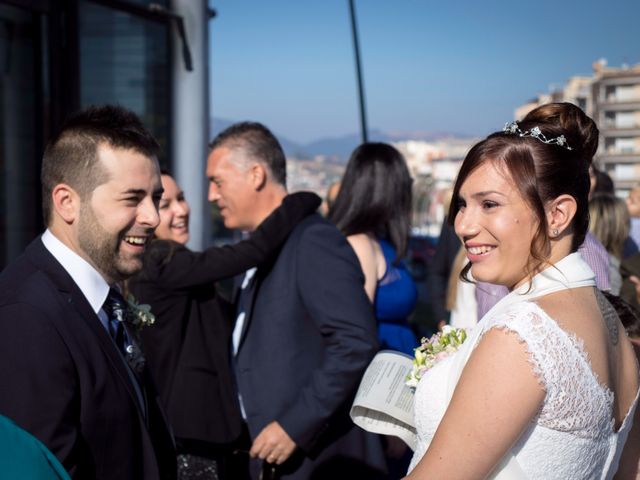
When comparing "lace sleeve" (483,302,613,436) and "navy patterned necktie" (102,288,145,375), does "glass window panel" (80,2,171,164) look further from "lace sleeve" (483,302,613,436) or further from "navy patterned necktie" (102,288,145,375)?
"lace sleeve" (483,302,613,436)

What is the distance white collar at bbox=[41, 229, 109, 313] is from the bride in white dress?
0.92 meters

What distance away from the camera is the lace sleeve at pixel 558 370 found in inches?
66.7

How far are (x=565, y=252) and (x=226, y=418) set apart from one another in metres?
1.97

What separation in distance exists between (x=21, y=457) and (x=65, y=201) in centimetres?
135

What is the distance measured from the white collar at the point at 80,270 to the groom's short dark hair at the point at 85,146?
0.30ft

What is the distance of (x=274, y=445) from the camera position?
3.17m

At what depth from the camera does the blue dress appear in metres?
4.13

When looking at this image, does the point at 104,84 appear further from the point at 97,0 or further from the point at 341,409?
the point at 341,409

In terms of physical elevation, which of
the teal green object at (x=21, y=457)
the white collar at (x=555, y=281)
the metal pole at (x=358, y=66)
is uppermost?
the metal pole at (x=358, y=66)

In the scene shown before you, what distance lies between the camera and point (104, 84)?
18.2 ft

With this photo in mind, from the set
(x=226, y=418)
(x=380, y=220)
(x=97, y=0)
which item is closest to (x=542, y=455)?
(x=226, y=418)

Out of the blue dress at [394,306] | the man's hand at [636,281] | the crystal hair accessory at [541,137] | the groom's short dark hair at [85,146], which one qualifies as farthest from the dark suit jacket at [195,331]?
the man's hand at [636,281]

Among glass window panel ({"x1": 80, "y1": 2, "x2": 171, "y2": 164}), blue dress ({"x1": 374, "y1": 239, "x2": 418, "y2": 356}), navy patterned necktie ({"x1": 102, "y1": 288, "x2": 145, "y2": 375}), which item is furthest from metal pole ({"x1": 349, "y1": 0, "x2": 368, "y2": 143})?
navy patterned necktie ({"x1": 102, "y1": 288, "x2": 145, "y2": 375})

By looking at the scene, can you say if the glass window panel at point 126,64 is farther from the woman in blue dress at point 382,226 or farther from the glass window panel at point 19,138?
the woman in blue dress at point 382,226
